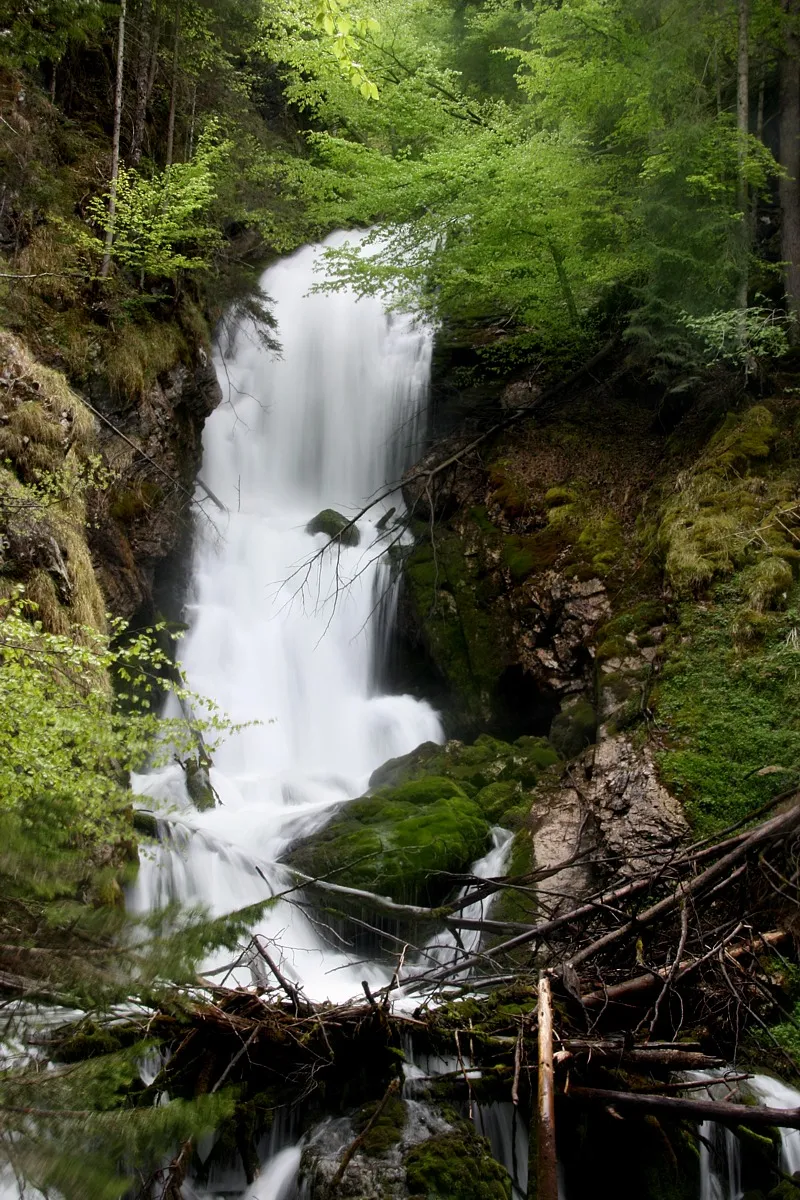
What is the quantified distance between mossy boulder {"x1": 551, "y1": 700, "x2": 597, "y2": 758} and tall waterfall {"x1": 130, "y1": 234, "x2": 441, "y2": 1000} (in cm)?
266

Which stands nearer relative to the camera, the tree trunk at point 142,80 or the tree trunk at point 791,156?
the tree trunk at point 791,156

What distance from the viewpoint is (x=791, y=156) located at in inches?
419

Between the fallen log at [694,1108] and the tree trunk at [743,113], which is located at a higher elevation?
the tree trunk at [743,113]

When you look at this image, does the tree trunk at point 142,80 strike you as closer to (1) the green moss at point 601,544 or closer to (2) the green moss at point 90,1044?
(1) the green moss at point 601,544

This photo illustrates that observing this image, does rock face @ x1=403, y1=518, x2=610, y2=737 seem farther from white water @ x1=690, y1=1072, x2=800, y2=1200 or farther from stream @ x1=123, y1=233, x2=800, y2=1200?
white water @ x1=690, y1=1072, x2=800, y2=1200

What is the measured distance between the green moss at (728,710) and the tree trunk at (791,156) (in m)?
4.94

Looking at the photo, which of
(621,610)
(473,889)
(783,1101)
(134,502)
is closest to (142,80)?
(134,502)

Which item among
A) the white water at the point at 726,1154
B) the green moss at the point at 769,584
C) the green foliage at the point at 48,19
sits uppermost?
the green foliage at the point at 48,19

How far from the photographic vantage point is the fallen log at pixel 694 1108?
315cm

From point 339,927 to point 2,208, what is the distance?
30.3 feet

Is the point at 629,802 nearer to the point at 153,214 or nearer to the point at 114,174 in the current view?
the point at 153,214

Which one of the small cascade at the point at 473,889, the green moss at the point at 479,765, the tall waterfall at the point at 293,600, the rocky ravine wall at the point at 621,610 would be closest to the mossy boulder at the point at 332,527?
the tall waterfall at the point at 293,600

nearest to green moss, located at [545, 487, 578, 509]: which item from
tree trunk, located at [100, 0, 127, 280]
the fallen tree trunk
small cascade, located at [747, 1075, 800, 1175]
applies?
tree trunk, located at [100, 0, 127, 280]

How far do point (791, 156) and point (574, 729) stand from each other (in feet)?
27.2
